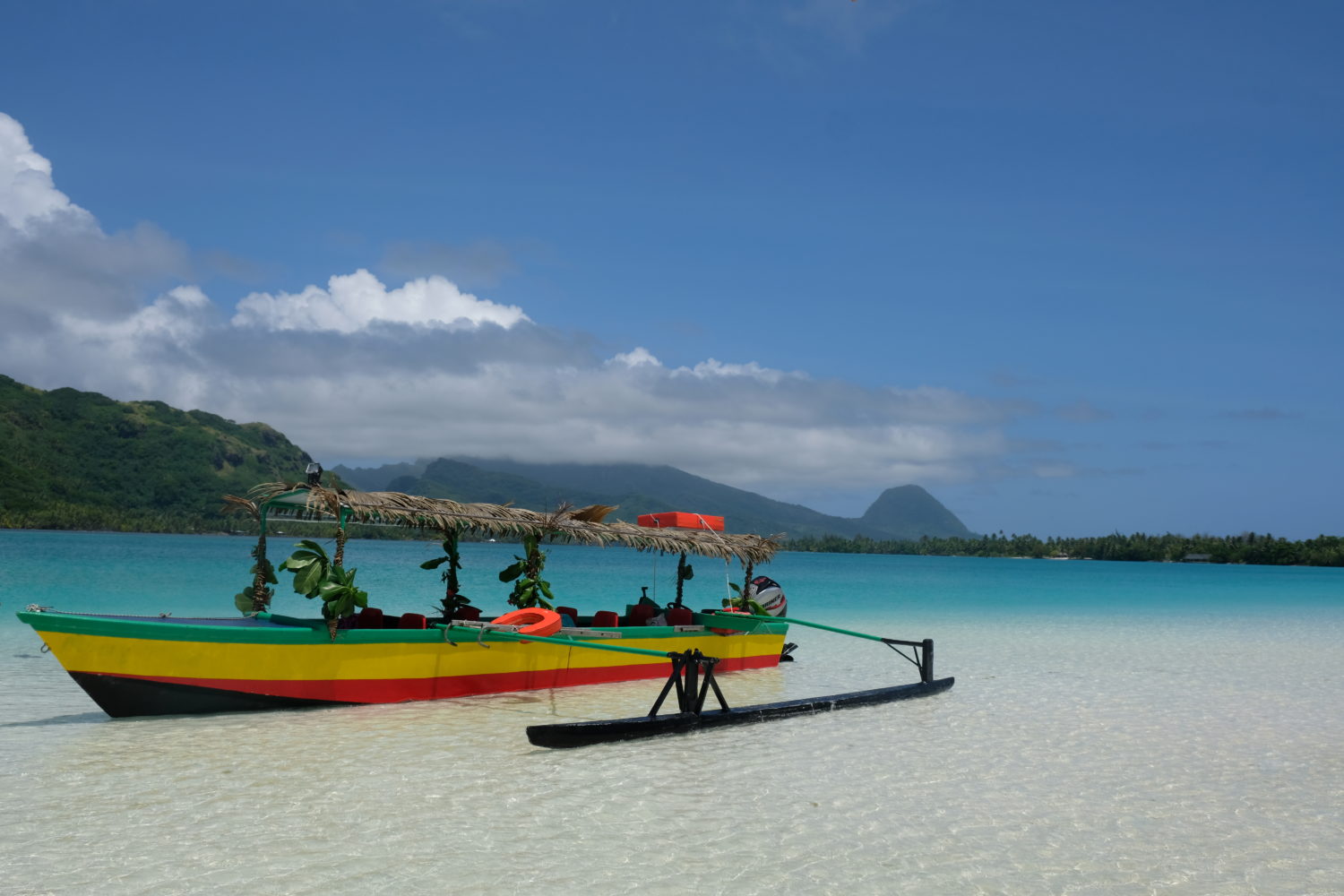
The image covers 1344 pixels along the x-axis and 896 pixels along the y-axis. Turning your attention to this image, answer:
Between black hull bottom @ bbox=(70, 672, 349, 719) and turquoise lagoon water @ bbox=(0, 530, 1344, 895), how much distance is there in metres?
0.20

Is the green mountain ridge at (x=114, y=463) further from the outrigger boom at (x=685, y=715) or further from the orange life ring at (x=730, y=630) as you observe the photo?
the outrigger boom at (x=685, y=715)

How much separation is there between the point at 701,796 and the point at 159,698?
6392mm

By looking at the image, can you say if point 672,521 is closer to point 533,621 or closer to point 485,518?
point 533,621

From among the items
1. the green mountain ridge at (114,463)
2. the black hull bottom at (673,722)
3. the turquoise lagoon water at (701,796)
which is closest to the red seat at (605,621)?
the turquoise lagoon water at (701,796)

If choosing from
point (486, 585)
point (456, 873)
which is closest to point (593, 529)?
point (456, 873)

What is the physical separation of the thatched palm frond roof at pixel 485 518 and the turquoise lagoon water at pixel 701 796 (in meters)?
2.29

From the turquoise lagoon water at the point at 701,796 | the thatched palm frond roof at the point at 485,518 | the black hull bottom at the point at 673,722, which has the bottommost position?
the turquoise lagoon water at the point at 701,796

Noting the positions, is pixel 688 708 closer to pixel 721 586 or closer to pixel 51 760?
pixel 51 760

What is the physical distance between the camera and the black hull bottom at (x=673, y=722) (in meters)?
10.2

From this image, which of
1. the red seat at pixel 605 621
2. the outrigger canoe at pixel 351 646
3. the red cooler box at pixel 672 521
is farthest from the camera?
the red cooler box at pixel 672 521

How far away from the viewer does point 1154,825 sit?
27.5ft

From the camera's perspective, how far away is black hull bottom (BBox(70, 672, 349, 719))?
10.6 meters

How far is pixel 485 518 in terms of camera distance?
13242mm

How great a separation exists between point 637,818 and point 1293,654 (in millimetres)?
21107
